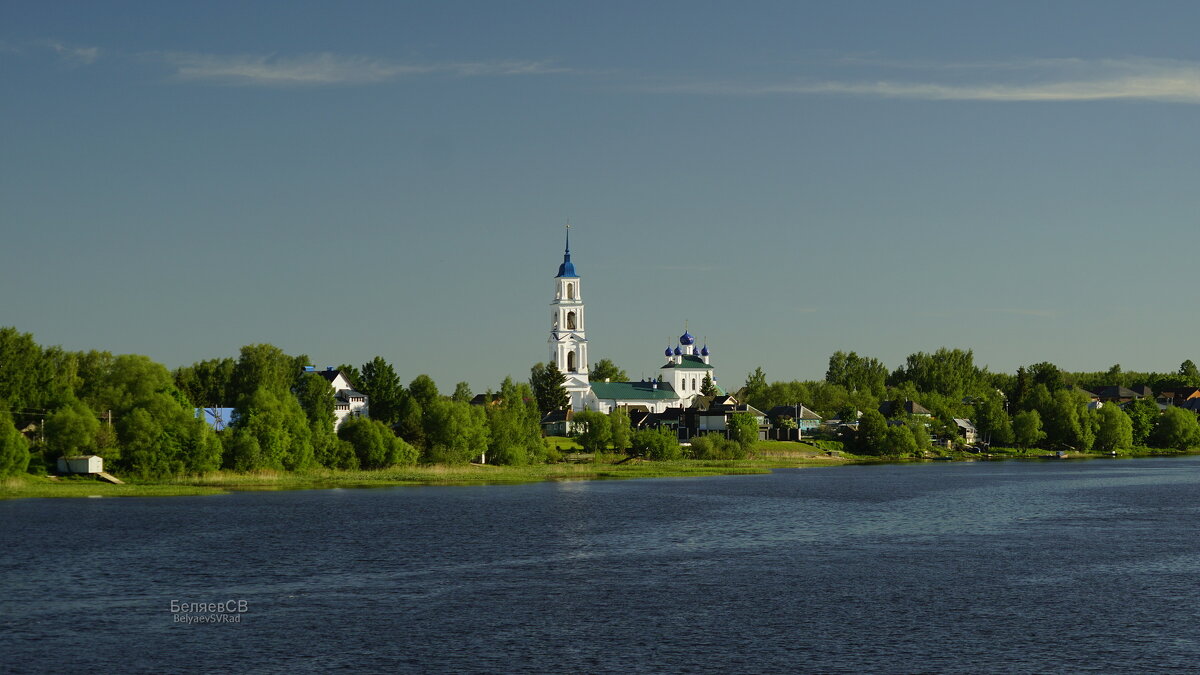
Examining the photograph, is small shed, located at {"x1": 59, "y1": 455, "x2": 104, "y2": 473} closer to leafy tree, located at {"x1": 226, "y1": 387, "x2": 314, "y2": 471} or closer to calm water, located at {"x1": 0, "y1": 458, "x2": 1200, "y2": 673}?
leafy tree, located at {"x1": 226, "y1": 387, "x2": 314, "y2": 471}

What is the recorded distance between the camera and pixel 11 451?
325 feet

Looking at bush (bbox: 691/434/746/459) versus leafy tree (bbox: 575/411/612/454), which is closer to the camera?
leafy tree (bbox: 575/411/612/454)

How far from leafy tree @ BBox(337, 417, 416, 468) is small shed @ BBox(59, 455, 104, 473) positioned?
1042 inches

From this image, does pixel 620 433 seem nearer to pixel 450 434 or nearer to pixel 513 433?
pixel 513 433

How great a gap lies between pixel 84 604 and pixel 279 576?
984cm

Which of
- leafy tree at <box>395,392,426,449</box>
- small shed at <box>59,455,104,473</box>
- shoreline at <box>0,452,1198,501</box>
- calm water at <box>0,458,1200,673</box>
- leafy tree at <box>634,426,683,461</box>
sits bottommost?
calm water at <box>0,458,1200,673</box>

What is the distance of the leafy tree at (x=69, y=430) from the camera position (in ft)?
346

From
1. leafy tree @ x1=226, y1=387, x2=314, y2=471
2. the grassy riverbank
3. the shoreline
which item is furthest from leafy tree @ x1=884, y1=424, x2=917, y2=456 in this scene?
leafy tree @ x1=226, y1=387, x2=314, y2=471

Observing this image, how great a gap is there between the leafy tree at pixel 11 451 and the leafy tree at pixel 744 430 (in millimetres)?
104718

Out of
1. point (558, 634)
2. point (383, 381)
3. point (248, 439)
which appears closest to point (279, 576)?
point (558, 634)

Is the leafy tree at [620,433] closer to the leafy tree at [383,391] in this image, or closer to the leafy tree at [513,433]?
the leafy tree at [513,433]

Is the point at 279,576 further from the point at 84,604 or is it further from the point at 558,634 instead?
the point at 558,634

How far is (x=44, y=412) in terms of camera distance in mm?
114875

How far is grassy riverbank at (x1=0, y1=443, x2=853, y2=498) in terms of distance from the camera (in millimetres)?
99438
